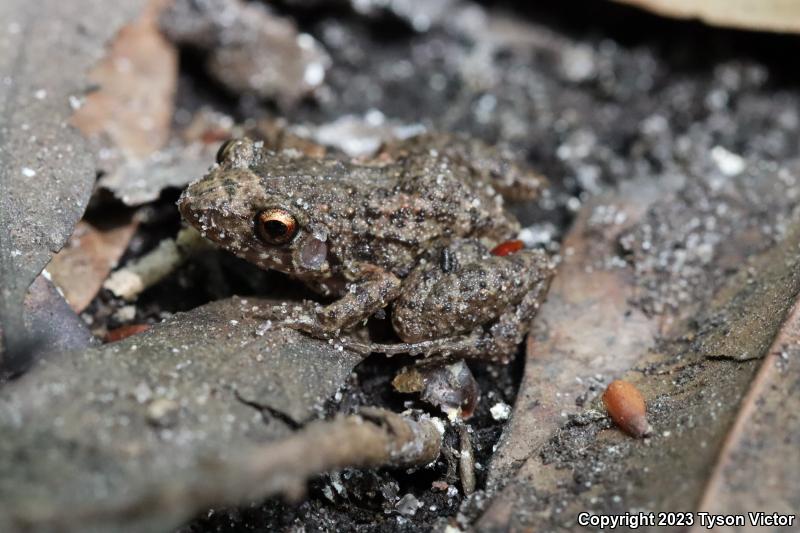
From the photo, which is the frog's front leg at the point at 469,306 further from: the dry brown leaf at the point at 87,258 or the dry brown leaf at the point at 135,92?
the dry brown leaf at the point at 135,92

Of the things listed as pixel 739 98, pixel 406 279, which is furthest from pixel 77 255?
pixel 739 98

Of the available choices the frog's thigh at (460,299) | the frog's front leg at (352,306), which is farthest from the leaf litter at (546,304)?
the frog's thigh at (460,299)

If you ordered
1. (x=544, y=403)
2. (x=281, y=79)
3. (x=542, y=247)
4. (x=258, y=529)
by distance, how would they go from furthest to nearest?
1. (x=281, y=79)
2. (x=542, y=247)
3. (x=544, y=403)
4. (x=258, y=529)

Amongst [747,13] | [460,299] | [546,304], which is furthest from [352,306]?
[747,13]

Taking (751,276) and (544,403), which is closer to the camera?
(544,403)

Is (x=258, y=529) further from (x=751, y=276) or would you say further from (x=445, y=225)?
(x=751, y=276)

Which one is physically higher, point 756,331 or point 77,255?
point 756,331
